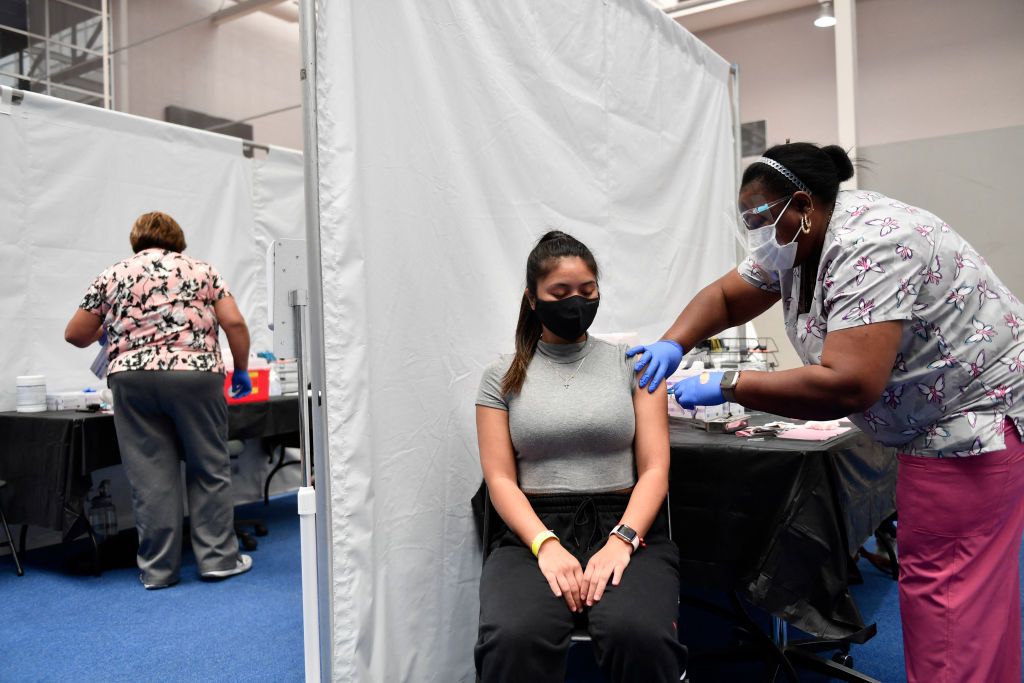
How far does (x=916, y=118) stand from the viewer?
18.4 feet

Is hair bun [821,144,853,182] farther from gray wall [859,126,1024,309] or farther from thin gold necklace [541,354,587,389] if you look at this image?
gray wall [859,126,1024,309]

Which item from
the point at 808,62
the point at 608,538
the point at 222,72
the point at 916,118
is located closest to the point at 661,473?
the point at 608,538

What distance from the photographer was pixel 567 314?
5.62ft

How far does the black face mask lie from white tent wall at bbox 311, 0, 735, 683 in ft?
0.92

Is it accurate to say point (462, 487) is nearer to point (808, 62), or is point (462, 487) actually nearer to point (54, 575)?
point (54, 575)

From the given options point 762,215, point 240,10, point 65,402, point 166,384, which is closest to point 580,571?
point 762,215

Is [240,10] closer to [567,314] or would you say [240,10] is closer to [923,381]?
[567,314]

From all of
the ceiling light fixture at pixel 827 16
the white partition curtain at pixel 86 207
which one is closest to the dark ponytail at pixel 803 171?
the white partition curtain at pixel 86 207

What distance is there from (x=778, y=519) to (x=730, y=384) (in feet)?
1.34

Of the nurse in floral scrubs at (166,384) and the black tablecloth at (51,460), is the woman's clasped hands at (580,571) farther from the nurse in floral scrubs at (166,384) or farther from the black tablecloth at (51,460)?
the black tablecloth at (51,460)

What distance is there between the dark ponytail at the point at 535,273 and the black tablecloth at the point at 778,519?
0.42m

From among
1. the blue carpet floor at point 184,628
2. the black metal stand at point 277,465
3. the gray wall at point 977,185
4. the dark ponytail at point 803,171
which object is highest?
the gray wall at point 977,185

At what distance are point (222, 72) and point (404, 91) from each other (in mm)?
6010

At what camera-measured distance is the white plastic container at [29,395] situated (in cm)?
330
